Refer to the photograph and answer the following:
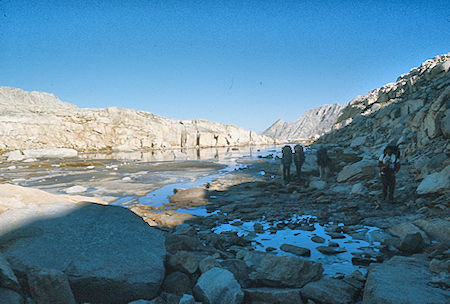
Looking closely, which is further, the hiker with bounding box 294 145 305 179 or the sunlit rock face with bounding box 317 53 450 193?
the hiker with bounding box 294 145 305 179

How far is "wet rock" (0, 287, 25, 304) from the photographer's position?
2217mm

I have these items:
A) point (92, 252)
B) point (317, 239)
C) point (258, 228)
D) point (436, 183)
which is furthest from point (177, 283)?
point (436, 183)

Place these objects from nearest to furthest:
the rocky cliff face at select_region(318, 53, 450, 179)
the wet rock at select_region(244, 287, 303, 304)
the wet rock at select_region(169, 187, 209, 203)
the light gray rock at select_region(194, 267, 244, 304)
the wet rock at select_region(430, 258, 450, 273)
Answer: the light gray rock at select_region(194, 267, 244, 304) → the wet rock at select_region(244, 287, 303, 304) → the wet rock at select_region(430, 258, 450, 273) → the rocky cliff face at select_region(318, 53, 450, 179) → the wet rock at select_region(169, 187, 209, 203)

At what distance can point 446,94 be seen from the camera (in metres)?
12.0

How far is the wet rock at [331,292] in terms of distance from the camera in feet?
9.14

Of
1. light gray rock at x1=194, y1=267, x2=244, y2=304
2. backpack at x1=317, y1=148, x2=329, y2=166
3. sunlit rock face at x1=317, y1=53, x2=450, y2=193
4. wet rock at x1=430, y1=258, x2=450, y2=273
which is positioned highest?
sunlit rock face at x1=317, y1=53, x2=450, y2=193

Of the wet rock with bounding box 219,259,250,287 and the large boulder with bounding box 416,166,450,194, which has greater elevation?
the large boulder with bounding box 416,166,450,194

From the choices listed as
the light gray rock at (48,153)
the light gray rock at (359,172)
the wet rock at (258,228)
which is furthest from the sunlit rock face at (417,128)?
the light gray rock at (48,153)

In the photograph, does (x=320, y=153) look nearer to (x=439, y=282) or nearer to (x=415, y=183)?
(x=415, y=183)

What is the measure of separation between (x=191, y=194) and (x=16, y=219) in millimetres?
7823

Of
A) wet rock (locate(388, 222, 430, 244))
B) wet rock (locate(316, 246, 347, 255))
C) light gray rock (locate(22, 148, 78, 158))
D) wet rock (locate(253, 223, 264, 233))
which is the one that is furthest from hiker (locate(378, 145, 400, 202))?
light gray rock (locate(22, 148, 78, 158))

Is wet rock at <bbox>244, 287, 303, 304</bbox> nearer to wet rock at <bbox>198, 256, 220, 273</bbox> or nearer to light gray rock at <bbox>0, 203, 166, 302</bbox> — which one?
wet rock at <bbox>198, 256, 220, 273</bbox>

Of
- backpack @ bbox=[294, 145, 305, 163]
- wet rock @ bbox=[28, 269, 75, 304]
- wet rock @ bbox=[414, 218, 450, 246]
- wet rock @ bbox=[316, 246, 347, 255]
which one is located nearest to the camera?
wet rock @ bbox=[28, 269, 75, 304]

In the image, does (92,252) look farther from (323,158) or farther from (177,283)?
(323,158)
